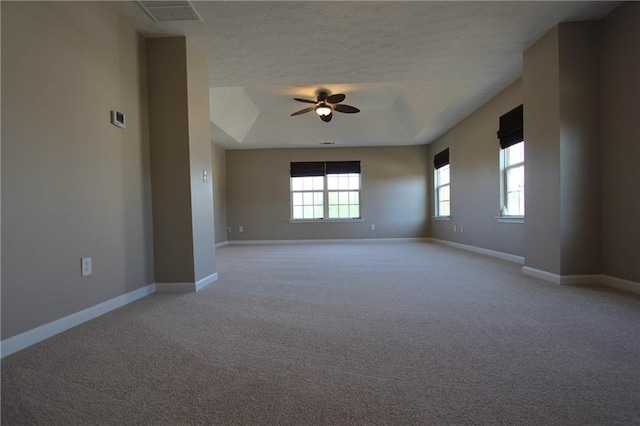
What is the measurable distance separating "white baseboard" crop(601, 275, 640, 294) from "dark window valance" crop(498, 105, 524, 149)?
75.2 inches

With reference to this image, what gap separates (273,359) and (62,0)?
98.3 inches

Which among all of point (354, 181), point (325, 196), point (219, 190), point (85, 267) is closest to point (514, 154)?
point (354, 181)

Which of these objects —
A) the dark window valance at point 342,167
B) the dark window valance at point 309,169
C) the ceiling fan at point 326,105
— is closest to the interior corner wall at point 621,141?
the ceiling fan at point 326,105

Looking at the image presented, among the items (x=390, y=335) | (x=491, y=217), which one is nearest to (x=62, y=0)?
(x=390, y=335)

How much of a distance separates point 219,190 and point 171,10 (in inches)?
196


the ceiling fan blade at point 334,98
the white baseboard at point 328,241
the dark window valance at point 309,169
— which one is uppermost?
the ceiling fan blade at point 334,98

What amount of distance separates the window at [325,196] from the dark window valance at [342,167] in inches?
2.6

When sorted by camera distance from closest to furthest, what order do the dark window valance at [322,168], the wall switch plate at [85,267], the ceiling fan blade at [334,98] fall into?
the wall switch plate at [85,267]
the ceiling fan blade at [334,98]
the dark window valance at [322,168]

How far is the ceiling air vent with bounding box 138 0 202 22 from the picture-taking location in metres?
2.34

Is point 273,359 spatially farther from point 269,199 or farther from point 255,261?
point 269,199

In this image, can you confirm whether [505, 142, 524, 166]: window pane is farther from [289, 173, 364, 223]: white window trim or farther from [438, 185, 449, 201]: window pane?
A: [289, 173, 364, 223]: white window trim

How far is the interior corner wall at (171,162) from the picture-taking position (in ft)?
9.21

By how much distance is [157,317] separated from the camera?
6.88ft

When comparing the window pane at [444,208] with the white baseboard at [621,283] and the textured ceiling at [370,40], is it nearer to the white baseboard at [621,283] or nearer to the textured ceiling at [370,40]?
the textured ceiling at [370,40]
